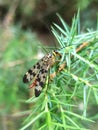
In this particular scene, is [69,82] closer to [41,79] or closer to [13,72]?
[41,79]

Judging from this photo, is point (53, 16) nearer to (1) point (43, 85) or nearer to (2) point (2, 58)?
(2) point (2, 58)

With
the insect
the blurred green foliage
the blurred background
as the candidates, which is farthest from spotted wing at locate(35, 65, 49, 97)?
the blurred green foliage

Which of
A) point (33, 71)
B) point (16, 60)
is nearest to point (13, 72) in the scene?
point (16, 60)

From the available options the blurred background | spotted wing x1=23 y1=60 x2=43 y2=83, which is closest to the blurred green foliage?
the blurred background

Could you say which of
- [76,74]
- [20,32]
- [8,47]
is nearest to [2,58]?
[8,47]

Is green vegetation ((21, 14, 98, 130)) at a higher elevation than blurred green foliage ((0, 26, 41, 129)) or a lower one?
Result: lower

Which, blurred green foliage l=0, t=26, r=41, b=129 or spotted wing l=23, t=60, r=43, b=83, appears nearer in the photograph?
spotted wing l=23, t=60, r=43, b=83

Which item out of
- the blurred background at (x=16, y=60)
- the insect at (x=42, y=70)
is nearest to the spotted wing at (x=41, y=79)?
the insect at (x=42, y=70)

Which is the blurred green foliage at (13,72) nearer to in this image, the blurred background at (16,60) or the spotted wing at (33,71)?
the blurred background at (16,60)

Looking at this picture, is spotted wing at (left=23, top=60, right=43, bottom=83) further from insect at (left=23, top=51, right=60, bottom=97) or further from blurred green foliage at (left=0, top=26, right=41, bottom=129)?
blurred green foliage at (left=0, top=26, right=41, bottom=129)
